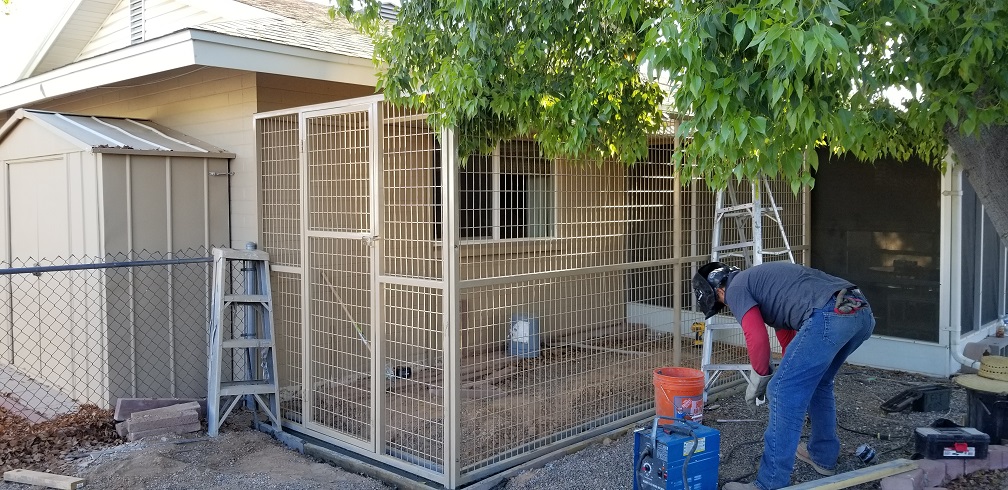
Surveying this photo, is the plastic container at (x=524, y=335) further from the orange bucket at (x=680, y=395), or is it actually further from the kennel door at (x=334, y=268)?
the kennel door at (x=334, y=268)

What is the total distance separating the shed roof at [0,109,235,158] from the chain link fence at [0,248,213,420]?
88cm

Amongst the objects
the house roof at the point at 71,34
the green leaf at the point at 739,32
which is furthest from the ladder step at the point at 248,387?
the house roof at the point at 71,34

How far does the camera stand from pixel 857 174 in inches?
324

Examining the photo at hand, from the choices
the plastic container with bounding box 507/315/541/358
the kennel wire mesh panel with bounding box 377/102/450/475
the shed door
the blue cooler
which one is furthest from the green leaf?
the shed door

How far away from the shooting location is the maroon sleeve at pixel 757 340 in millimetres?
4379

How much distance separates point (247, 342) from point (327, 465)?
125 centimetres

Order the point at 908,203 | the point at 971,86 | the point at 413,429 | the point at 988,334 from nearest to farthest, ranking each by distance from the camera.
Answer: the point at 971,86 → the point at 413,429 → the point at 908,203 → the point at 988,334

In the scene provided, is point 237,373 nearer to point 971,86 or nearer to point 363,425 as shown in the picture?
point 363,425

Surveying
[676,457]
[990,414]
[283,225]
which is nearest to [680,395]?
[676,457]

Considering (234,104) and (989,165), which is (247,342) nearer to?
(234,104)

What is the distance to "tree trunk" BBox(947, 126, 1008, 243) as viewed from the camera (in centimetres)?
417

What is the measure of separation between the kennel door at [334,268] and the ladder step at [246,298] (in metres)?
0.45

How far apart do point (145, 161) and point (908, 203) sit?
293 inches

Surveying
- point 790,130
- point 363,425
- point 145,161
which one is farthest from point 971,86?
point 145,161
